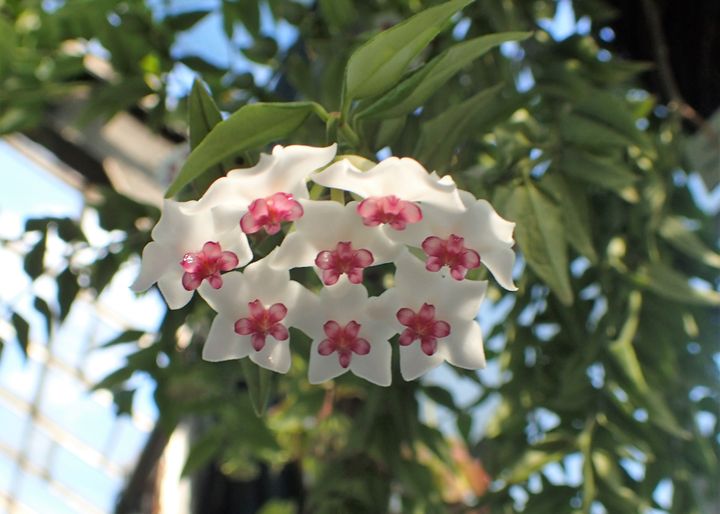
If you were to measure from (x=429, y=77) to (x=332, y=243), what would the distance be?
113 mm

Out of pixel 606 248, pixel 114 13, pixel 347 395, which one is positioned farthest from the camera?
pixel 347 395

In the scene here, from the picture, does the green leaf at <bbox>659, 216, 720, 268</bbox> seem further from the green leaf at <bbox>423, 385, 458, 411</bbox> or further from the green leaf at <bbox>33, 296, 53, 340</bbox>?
the green leaf at <bbox>33, 296, 53, 340</bbox>

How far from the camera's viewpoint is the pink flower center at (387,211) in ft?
1.29

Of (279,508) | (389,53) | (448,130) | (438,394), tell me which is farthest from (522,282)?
(279,508)

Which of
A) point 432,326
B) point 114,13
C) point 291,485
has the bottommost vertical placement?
point 291,485

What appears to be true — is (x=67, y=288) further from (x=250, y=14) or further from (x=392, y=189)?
(x=392, y=189)

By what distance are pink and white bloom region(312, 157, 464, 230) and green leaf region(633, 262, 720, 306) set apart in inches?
18.2

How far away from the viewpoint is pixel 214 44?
1636 millimetres

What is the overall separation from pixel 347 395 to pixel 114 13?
581 mm

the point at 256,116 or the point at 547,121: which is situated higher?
the point at 256,116

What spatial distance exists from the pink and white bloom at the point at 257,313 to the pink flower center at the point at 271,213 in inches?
1.1

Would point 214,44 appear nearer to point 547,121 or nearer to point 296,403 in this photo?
point 296,403

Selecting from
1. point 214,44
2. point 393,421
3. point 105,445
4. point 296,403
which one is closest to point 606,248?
point 393,421

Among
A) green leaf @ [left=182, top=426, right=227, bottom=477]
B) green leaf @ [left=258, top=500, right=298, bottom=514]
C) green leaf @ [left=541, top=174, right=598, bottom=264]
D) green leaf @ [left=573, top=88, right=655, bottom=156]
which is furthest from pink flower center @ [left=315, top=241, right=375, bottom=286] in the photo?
green leaf @ [left=258, top=500, right=298, bottom=514]
